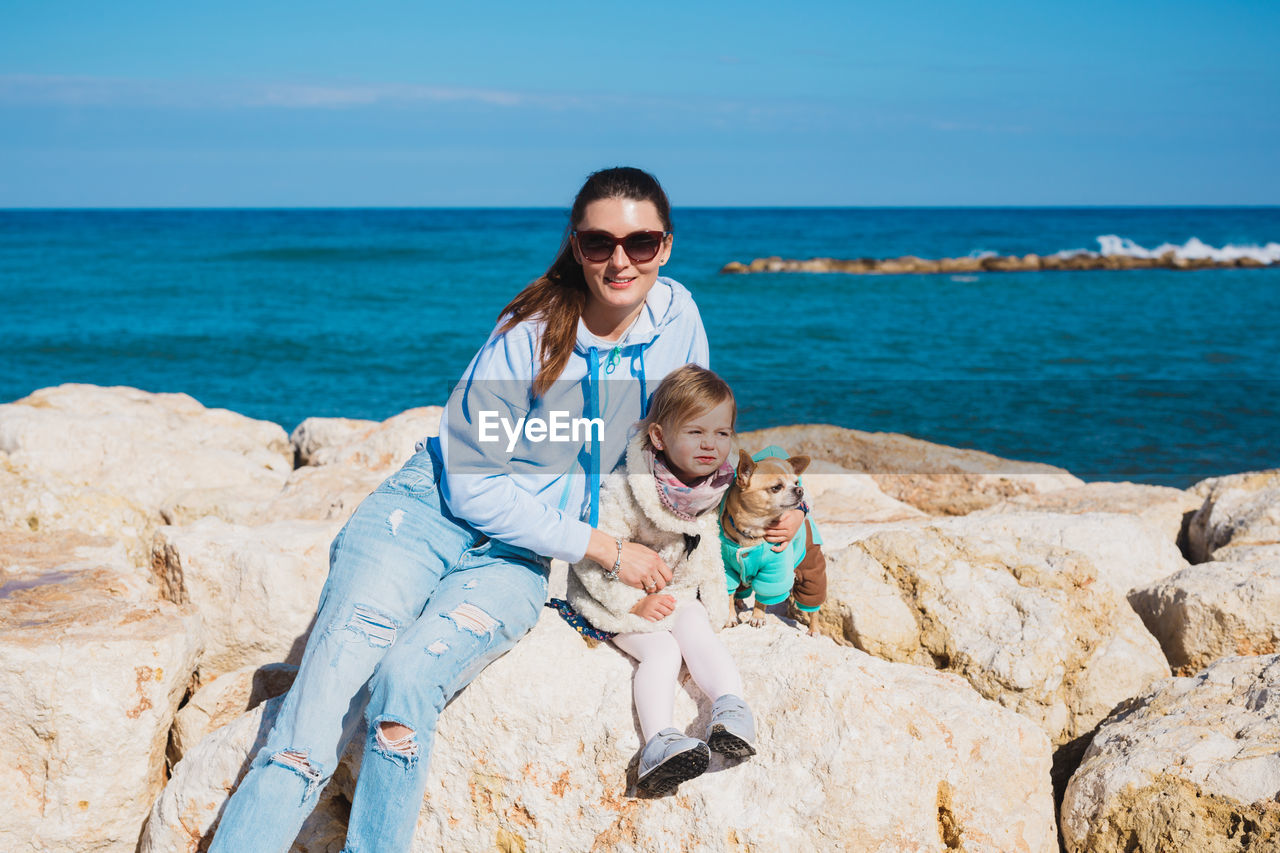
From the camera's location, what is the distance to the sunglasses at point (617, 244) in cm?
315

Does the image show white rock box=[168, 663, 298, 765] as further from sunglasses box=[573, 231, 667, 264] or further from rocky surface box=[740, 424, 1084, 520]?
rocky surface box=[740, 424, 1084, 520]

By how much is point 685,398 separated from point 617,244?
528 millimetres

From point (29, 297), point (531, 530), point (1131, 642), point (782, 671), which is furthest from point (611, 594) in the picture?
point (29, 297)

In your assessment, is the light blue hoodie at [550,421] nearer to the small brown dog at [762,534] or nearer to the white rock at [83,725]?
the small brown dog at [762,534]

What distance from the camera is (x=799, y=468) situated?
3244mm

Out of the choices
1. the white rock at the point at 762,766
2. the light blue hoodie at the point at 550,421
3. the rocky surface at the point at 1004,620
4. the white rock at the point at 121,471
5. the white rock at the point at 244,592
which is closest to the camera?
the white rock at the point at 762,766

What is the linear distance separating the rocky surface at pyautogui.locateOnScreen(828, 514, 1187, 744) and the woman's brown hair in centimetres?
142

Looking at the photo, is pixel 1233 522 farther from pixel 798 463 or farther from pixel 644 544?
pixel 644 544

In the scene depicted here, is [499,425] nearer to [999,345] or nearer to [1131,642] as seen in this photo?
[1131,642]

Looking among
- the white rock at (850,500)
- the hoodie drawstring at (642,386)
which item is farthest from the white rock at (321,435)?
the hoodie drawstring at (642,386)

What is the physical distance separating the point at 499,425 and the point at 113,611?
70.0 inches

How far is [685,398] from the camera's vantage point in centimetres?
304

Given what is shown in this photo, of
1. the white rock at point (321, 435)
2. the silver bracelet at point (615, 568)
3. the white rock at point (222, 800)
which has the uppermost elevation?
the silver bracelet at point (615, 568)

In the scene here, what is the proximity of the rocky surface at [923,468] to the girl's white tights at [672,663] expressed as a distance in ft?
11.6
